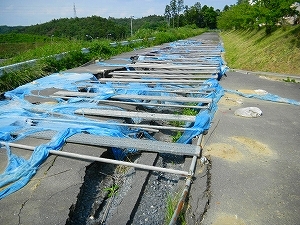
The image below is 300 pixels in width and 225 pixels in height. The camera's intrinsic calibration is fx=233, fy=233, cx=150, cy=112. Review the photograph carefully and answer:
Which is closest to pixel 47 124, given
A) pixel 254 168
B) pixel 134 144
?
pixel 134 144

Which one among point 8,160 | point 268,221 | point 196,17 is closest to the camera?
point 268,221

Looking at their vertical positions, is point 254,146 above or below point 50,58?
below

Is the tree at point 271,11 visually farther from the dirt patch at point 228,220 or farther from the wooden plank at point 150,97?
the dirt patch at point 228,220

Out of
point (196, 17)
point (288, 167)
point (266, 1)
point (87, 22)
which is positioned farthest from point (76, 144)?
point (196, 17)

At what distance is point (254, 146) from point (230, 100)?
9.34 feet

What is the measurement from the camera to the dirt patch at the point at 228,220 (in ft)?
8.84

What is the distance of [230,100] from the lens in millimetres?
6910

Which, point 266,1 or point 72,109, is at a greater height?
point 266,1

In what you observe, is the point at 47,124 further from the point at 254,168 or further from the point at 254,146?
the point at 254,146

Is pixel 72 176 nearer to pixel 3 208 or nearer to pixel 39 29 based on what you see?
pixel 3 208

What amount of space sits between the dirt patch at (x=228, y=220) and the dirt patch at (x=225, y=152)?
123 cm

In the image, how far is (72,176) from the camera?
3316 millimetres

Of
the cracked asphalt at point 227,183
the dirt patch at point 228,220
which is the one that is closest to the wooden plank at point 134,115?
the cracked asphalt at point 227,183

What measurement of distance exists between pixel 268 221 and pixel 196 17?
99.5 m
